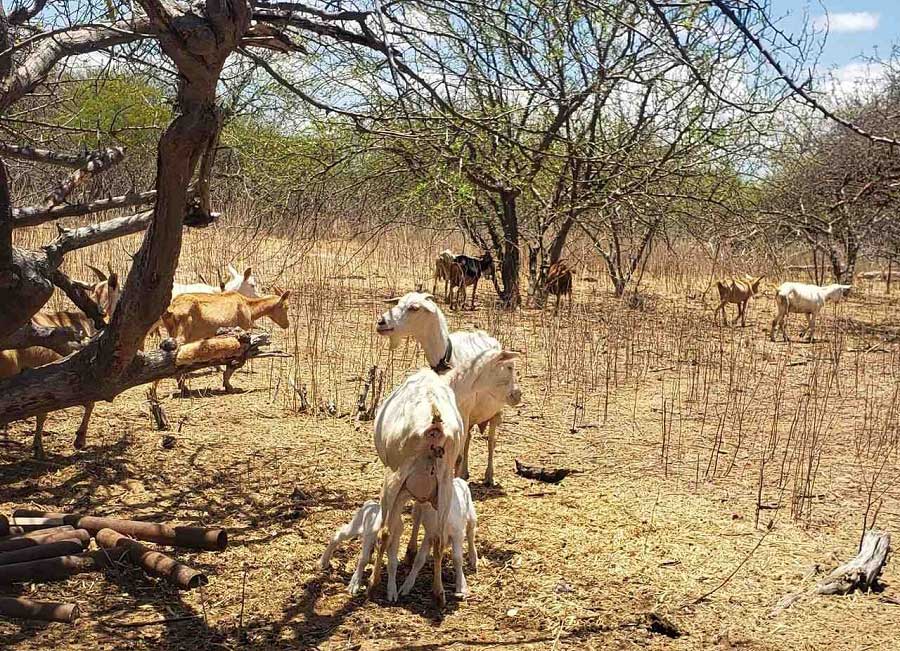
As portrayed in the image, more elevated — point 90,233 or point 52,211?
point 52,211

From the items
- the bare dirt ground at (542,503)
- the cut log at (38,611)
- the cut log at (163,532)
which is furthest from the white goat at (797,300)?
the cut log at (38,611)

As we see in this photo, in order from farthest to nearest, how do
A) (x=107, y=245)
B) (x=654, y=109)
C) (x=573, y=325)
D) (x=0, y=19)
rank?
1. (x=107, y=245)
2. (x=654, y=109)
3. (x=573, y=325)
4. (x=0, y=19)

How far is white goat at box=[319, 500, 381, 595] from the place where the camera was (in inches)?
204

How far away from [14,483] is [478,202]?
10870mm

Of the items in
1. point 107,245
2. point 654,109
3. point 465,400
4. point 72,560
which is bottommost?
point 72,560

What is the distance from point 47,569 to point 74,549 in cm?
22

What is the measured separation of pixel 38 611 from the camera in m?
4.55

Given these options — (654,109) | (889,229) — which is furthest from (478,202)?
(889,229)

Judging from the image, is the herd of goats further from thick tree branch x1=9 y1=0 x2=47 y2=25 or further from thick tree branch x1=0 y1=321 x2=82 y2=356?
thick tree branch x1=9 y1=0 x2=47 y2=25

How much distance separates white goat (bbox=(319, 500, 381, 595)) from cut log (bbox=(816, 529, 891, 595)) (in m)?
2.57

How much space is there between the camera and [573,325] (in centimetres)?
1329

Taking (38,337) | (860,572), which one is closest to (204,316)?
(38,337)

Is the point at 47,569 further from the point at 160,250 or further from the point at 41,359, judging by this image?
the point at 41,359

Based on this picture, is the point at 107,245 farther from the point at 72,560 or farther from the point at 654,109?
the point at 72,560
